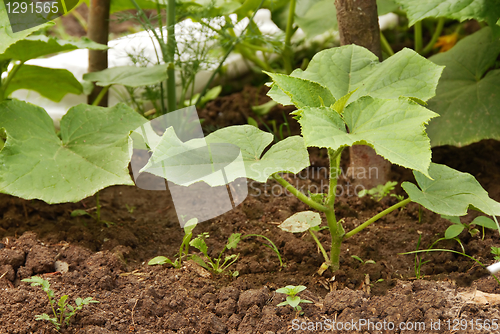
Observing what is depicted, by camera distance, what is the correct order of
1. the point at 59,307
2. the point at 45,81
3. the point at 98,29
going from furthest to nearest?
1. the point at 98,29
2. the point at 45,81
3. the point at 59,307

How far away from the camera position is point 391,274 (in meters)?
1.38

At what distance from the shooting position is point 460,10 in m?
1.64

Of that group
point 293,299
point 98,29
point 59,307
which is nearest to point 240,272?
point 293,299

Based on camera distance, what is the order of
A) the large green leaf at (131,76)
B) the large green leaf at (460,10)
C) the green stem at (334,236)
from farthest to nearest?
1. the large green leaf at (131,76)
2. the large green leaf at (460,10)
3. the green stem at (334,236)

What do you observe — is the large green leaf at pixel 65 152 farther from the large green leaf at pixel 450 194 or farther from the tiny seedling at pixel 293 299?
the large green leaf at pixel 450 194

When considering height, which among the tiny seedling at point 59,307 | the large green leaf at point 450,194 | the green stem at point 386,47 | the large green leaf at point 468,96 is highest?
the green stem at point 386,47

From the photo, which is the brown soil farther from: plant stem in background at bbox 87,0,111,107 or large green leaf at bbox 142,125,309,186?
plant stem in background at bbox 87,0,111,107

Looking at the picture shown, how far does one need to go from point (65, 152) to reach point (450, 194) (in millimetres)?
1336

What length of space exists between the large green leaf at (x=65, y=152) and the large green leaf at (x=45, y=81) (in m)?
0.37

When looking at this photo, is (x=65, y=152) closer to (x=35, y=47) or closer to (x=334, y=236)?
(x=35, y=47)

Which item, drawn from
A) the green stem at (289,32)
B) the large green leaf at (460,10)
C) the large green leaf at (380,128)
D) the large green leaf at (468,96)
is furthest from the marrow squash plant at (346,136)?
the green stem at (289,32)

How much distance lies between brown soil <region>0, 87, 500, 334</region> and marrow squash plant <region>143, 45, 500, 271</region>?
0.17 metres

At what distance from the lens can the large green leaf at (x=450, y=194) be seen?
121 centimetres

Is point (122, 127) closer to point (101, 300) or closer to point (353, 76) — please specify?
point (101, 300)
